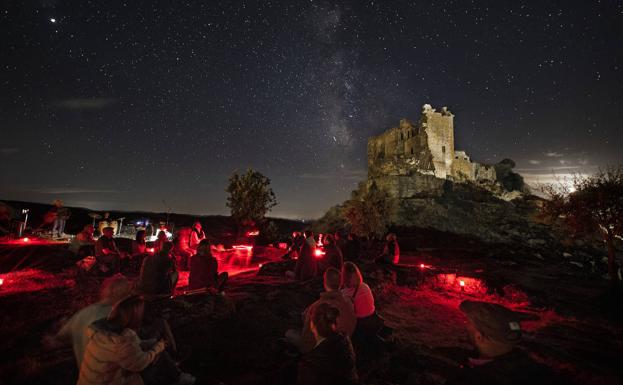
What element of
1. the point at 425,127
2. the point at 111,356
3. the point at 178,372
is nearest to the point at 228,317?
the point at 178,372

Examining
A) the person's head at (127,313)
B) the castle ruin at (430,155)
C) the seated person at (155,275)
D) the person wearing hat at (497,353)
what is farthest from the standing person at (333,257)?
the castle ruin at (430,155)

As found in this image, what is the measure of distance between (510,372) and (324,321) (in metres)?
2.04

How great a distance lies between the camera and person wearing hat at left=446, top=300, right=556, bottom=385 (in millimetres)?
3079

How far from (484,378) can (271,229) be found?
24593 millimetres

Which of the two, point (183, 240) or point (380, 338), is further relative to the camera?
point (183, 240)

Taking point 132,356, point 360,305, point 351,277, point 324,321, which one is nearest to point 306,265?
point 351,277

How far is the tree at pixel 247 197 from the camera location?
1005 inches

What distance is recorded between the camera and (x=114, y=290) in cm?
367

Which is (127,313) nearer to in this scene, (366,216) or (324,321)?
(324,321)

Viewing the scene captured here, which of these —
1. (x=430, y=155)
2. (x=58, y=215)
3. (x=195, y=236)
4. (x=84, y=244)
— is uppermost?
(x=430, y=155)

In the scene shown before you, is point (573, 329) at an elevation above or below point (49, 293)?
below

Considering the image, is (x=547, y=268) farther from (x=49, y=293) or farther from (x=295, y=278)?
(x=49, y=293)

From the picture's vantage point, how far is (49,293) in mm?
7668

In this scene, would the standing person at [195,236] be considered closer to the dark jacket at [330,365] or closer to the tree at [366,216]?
the dark jacket at [330,365]
